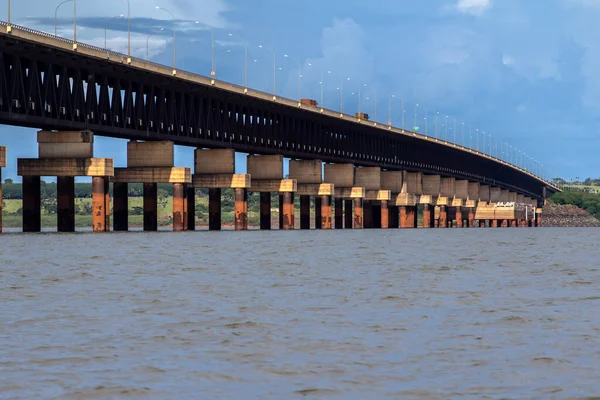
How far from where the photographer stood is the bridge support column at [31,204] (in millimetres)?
105819

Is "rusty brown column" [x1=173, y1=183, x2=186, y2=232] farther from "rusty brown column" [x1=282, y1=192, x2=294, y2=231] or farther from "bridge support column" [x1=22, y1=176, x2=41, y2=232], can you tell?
"rusty brown column" [x1=282, y1=192, x2=294, y2=231]

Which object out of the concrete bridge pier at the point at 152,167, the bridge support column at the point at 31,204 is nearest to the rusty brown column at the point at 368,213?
the concrete bridge pier at the point at 152,167

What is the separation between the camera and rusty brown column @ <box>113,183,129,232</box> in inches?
4843

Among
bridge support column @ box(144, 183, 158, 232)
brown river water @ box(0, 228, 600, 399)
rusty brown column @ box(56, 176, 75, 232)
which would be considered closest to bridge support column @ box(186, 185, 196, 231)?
bridge support column @ box(144, 183, 158, 232)

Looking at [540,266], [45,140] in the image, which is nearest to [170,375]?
[540,266]

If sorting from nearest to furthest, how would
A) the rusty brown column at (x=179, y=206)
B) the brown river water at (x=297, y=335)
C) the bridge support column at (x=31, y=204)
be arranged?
the brown river water at (x=297, y=335), the bridge support column at (x=31, y=204), the rusty brown column at (x=179, y=206)

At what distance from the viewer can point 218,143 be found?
436ft

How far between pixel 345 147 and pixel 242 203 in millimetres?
46225

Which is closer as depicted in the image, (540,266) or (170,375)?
(170,375)

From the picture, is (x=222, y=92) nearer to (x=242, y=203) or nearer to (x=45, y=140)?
(x=242, y=203)

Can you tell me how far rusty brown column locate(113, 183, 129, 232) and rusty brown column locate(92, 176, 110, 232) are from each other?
14094 millimetres

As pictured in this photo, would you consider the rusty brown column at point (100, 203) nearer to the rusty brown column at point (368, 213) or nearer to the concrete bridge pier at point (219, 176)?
the concrete bridge pier at point (219, 176)

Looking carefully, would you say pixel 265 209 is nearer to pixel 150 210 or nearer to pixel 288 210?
pixel 288 210

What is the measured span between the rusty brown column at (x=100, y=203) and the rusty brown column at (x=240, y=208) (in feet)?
92.5
